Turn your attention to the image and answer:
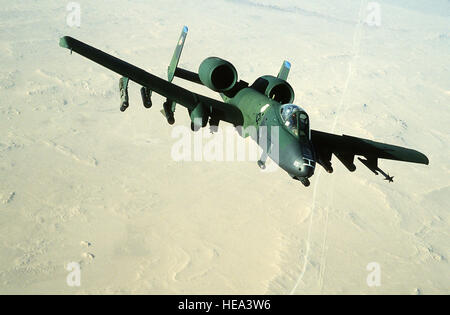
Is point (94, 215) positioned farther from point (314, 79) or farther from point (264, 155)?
point (314, 79)

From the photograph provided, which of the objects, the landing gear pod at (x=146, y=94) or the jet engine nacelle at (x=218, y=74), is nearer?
the landing gear pod at (x=146, y=94)

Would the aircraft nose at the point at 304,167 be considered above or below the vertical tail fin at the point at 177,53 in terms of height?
below

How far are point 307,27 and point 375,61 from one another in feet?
173

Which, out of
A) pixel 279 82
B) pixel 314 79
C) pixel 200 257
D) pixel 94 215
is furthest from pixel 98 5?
pixel 279 82

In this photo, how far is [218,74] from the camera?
23.3m

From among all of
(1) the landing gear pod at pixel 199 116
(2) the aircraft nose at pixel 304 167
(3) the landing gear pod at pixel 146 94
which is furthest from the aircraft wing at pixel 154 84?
(2) the aircraft nose at pixel 304 167

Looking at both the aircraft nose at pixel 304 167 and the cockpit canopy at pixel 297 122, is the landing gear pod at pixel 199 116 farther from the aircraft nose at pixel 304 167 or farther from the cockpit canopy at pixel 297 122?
the aircraft nose at pixel 304 167

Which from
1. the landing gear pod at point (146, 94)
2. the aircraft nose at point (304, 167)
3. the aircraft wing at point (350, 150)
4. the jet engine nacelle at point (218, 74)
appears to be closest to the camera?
the aircraft nose at point (304, 167)

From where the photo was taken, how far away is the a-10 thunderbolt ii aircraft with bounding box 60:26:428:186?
17922 mm

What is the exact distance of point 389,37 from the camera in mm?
186625

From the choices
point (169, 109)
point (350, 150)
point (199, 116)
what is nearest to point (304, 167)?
point (350, 150)

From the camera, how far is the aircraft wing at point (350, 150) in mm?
21062
